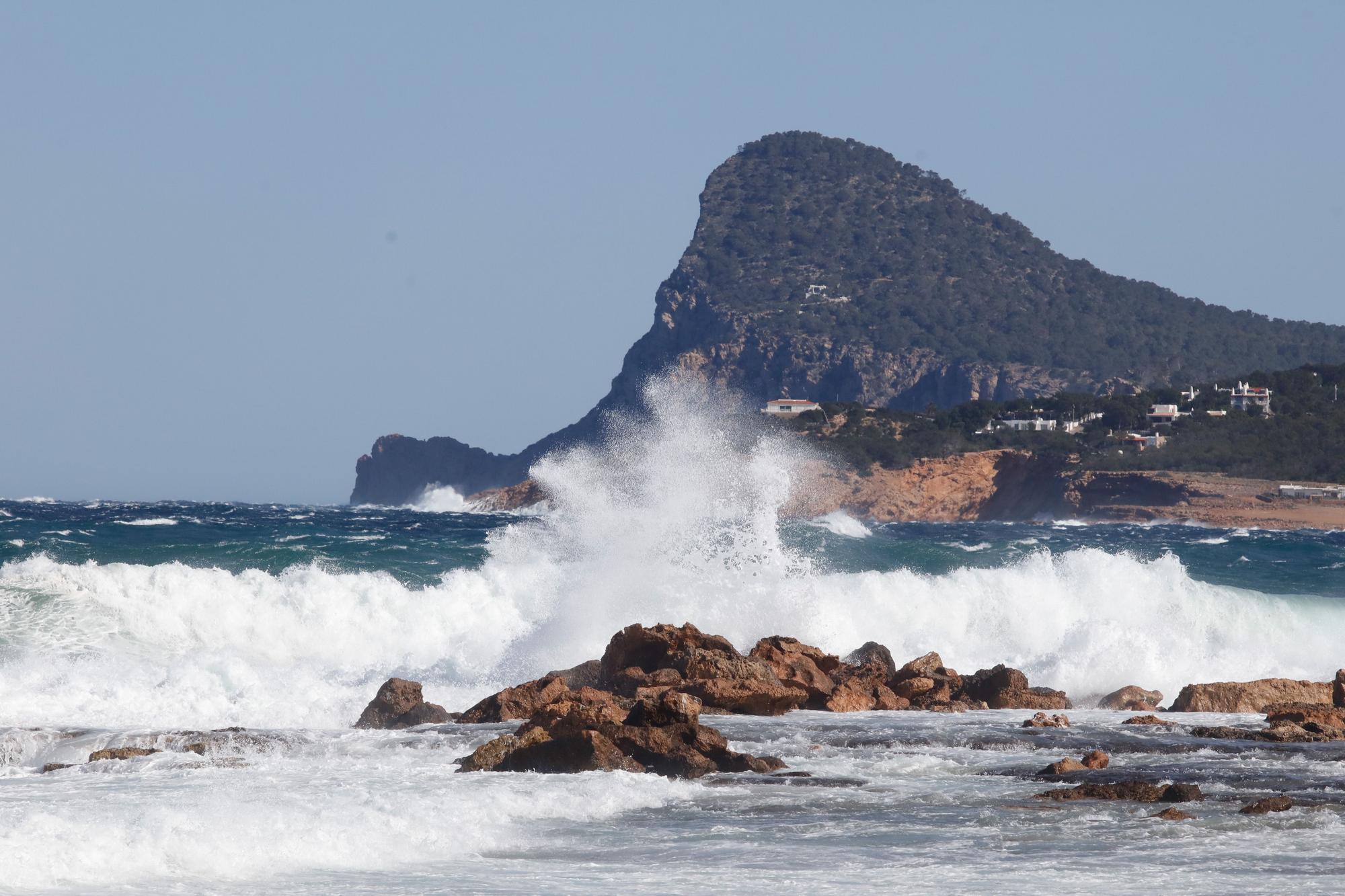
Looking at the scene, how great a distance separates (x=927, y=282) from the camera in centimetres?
17862

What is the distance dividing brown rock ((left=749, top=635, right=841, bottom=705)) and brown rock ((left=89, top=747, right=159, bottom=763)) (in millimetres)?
7535

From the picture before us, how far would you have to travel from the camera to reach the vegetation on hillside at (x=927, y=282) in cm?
17250

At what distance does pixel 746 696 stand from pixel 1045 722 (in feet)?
11.2

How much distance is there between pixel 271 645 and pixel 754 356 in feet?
470

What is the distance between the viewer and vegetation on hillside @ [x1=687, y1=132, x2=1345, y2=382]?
172500 millimetres

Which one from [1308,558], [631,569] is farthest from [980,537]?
[631,569]

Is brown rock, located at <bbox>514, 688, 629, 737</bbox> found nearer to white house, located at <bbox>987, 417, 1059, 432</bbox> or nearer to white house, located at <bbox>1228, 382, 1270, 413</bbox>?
white house, located at <bbox>987, 417, 1059, 432</bbox>

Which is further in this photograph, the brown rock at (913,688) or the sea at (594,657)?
the brown rock at (913,688)

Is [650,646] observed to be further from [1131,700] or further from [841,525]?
[841,525]

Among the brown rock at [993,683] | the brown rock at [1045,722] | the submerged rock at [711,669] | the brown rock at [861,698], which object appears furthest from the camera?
the brown rock at [993,683]

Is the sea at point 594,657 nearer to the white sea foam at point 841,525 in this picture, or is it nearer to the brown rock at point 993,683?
the brown rock at point 993,683

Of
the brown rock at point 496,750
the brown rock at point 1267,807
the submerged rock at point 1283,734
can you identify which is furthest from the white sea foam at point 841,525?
the brown rock at point 1267,807

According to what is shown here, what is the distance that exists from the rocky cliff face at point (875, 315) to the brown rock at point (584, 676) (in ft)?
429

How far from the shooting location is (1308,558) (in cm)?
4562
